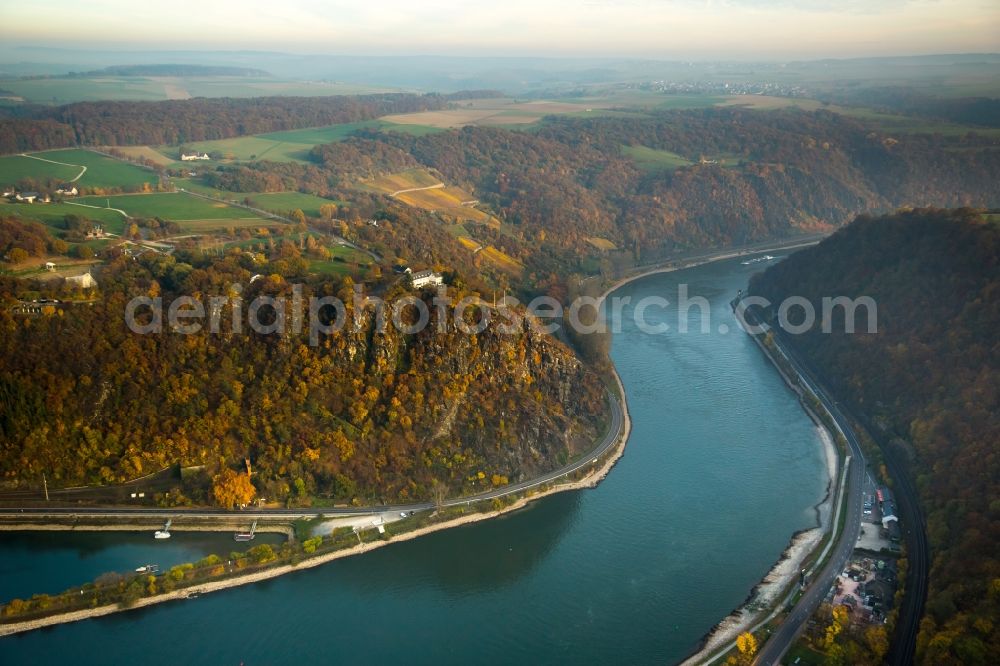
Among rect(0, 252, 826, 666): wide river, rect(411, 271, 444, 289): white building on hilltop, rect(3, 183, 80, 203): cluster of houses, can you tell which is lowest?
rect(0, 252, 826, 666): wide river

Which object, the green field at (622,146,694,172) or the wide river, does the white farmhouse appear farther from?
the green field at (622,146,694,172)

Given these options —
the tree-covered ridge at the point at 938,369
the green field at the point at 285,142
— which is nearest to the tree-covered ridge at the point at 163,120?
the green field at the point at 285,142

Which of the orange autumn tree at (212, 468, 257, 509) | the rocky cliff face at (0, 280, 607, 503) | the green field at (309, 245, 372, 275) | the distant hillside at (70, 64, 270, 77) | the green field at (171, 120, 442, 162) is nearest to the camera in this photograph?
the orange autumn tree at (212, 468, 257, 509)

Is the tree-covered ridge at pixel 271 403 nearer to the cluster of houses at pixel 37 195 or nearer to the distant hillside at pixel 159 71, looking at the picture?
the cluster of houses at pixel 37 195

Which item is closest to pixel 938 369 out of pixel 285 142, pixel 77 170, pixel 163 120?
pixel 77 170

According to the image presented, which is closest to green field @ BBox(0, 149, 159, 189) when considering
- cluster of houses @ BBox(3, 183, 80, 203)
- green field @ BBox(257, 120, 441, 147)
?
cluster of houses @ BBox(3, 183, 80, 203)
